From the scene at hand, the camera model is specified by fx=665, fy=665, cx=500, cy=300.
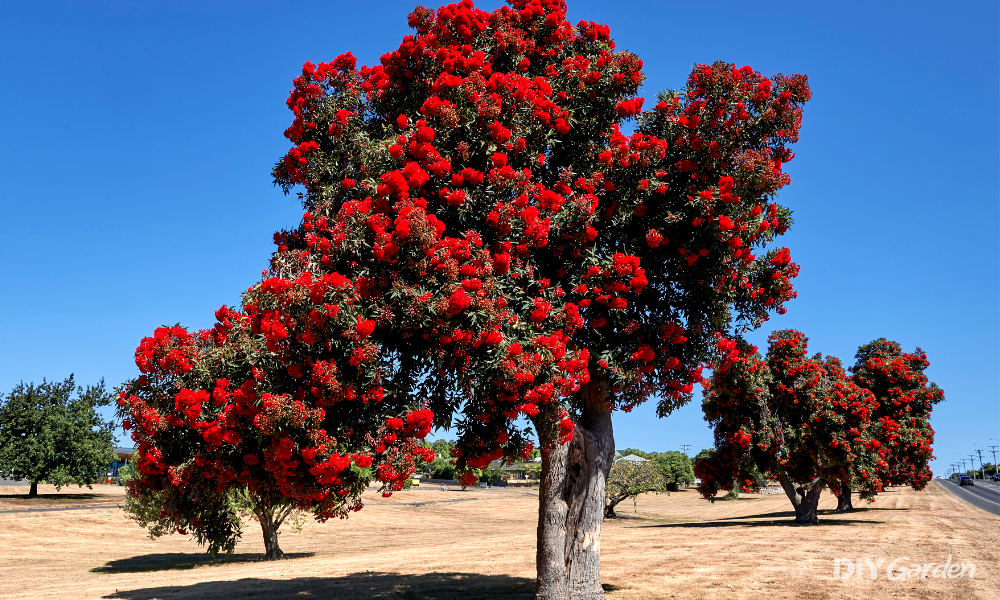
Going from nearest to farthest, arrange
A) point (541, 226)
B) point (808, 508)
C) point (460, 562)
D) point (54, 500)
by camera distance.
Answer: point (541, 226) < point (460, 562) < point (808, 508) < point (54, 500)

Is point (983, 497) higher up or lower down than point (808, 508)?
lower down

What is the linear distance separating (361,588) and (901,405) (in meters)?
34.9

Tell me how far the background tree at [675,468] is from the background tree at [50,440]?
66.6 metres

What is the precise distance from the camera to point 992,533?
27.8 m

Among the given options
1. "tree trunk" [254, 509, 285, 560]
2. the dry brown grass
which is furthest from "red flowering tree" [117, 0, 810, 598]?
"tree trunk" [254, 509, 285, 560]

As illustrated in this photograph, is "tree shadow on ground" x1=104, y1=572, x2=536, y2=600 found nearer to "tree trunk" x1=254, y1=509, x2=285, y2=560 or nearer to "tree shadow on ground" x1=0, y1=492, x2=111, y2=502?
"tree trunk" x1=254, y1=509, x2=285, y2=560

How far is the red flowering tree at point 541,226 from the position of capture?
934cm

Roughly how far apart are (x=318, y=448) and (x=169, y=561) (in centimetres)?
2349

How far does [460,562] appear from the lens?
21.5 meters

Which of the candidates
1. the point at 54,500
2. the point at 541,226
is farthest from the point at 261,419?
the point at 54,500

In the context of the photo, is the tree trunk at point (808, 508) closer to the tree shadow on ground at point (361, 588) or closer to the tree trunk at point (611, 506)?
the tree trunk at point (611, 506)

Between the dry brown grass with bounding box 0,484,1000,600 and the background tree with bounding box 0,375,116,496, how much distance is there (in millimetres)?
5453

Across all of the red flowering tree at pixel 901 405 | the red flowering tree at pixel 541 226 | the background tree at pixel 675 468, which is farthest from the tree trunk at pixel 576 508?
the background tree at pixel 675 468

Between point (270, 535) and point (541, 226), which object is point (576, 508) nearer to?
point (541, 226)
